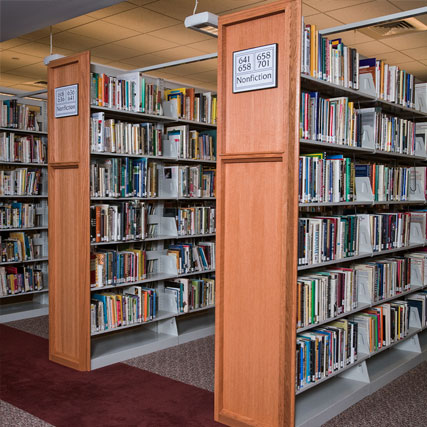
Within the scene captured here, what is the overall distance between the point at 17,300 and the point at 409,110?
500cm

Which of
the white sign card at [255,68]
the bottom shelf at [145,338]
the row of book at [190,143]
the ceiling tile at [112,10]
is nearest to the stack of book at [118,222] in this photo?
the row of book at [190,143]

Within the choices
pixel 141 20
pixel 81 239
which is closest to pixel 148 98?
pixel 81 239

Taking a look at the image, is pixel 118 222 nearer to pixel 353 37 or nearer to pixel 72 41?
pixel 72 41

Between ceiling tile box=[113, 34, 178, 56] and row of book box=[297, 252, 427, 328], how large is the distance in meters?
4.58

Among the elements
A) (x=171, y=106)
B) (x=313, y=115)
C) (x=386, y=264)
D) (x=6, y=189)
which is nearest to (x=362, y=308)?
(x=386, y=264)

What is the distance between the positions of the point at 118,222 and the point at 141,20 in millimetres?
3115

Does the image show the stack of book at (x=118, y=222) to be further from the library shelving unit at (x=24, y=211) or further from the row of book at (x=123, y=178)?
the library shelving unit at (x=24, y=211)

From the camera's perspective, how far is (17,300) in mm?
6441

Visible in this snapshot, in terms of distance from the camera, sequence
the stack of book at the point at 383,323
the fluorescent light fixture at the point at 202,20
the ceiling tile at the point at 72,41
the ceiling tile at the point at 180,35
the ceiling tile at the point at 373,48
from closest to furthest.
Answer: the fluorescent light fixture at the point at 202,20 → the stack of book at the point at 383,323 → the ceiling tile at the point at 180,35 → the ceiling tile at the point at 72,41 → the ceiling tile at the point at 373,48

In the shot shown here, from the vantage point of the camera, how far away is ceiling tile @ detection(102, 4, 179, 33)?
610 centimetres

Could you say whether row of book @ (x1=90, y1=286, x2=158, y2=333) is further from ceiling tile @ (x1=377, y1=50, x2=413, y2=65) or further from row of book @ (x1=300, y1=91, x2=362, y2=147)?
ceiling tile @ (x1=377, y1=50, x2=413, y2=65)

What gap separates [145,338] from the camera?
16.0 feet

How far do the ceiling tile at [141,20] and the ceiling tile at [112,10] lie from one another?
89 millimetres

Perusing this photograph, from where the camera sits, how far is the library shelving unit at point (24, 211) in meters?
5.80
